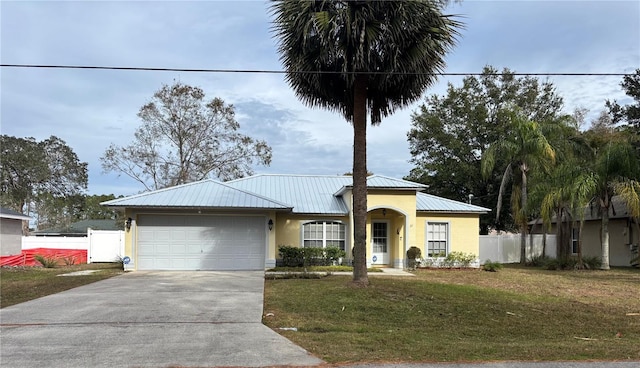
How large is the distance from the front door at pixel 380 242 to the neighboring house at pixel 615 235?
10.4 meters

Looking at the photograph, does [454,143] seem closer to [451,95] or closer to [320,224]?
[451,95]

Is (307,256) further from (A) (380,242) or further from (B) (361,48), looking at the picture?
(B) (361,48)

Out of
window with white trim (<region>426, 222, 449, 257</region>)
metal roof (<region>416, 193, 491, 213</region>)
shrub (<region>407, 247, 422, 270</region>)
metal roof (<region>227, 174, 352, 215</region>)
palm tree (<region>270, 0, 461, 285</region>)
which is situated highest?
palm tree (<region>270, 0, 461, 285</region>)

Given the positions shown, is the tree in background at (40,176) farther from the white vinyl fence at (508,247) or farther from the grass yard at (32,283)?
the white vinyl fence at (508,247)

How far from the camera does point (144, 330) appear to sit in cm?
862

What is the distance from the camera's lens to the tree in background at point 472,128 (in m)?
35.9

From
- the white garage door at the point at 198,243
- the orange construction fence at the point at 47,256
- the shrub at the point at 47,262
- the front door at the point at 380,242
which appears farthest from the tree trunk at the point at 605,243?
the orange construction fence at the point at 47,256

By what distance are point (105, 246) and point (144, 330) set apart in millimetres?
20781

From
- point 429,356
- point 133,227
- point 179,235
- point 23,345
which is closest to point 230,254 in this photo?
point 179,235

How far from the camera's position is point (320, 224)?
2222 centimetres

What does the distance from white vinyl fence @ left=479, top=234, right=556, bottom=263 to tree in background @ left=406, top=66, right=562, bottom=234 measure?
7.07m

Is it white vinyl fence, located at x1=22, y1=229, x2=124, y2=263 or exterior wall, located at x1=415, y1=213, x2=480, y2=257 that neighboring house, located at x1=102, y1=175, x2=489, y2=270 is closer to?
exterior wall, located at x1=415, y1=213, x2=480, y2=257

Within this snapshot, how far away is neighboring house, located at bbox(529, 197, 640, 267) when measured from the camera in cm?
2634

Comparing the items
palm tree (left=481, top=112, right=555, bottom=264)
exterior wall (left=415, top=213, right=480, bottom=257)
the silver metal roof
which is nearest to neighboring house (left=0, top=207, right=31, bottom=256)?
the silver metal roof
